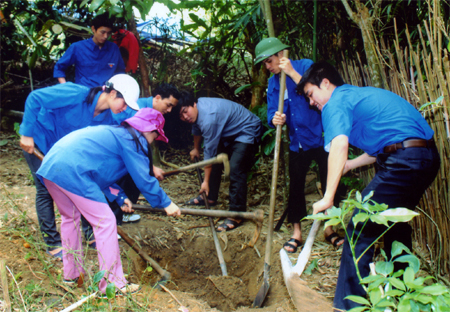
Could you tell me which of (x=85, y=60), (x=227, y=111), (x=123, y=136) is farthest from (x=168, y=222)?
(x=85, y=60)

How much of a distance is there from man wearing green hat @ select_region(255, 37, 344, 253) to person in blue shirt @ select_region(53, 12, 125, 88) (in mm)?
1741

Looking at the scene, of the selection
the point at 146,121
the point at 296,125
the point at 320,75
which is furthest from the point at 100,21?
the point at 320,75

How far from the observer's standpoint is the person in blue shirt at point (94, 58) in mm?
3691

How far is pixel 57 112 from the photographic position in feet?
9.73

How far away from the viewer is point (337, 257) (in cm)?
305

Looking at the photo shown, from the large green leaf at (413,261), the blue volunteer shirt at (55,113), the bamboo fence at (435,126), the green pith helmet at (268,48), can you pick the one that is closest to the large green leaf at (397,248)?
the large green leaf at (413,261)

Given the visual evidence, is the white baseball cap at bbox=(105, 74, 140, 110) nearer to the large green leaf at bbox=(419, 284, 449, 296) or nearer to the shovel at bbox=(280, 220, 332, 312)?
the shovel at bbox=(280, 220, 332, 312)

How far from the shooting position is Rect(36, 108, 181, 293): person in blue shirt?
94.6 inches

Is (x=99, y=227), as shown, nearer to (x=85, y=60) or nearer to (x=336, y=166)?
(x=336, y=166)

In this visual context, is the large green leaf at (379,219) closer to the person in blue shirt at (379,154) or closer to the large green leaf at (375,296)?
the large green leaf at (375,296)

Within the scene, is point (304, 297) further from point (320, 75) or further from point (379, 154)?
point (320, 75)

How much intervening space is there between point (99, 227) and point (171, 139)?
4.09 metres

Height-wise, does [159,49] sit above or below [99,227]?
above

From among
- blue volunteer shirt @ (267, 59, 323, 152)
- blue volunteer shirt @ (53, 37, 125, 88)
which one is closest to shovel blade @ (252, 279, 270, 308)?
blue volunteer shirt @ (267, 59, 323, 152)
